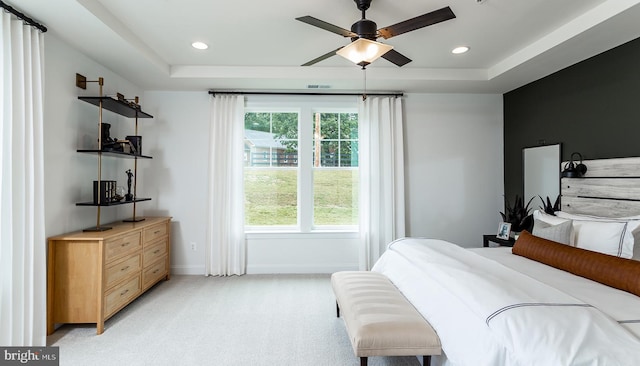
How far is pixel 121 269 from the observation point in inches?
118

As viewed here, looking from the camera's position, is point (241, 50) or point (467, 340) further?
point (241, 50)

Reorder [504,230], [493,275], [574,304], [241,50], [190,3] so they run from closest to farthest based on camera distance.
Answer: [574,304]
[493,275]
[190,3]
[241,50]
[504,230]

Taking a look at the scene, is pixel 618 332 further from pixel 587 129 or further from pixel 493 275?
pixel 587 129

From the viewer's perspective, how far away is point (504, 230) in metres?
3.83

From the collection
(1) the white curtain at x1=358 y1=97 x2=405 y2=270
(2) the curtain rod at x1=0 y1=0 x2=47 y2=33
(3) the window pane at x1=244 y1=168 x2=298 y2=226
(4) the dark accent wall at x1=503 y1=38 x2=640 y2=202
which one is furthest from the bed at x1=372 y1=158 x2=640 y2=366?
(2) the curtain rod at x1=0 y1=0 x2=47 y2=33

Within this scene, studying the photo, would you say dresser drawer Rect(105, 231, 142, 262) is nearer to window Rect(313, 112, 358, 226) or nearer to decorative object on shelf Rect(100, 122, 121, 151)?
decorative object on shelf Rect(100, 122, 121, 151)

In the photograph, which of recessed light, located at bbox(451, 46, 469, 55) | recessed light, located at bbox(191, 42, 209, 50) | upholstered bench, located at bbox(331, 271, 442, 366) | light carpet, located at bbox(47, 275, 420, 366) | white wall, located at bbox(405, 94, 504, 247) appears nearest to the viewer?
upholstered bench, located at bbox(331, 271, 442, 366)

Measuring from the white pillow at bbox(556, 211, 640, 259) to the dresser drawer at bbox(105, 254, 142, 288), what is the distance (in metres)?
4.08

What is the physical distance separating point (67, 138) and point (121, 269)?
4.47 feet

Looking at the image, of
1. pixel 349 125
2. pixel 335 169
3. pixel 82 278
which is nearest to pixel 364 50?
pixel 349 125

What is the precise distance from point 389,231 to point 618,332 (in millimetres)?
3076

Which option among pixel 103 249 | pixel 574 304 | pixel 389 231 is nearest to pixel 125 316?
pixel 103 249

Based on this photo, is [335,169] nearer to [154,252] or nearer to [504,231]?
[504,231]

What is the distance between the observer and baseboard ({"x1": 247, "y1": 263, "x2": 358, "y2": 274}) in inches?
173
